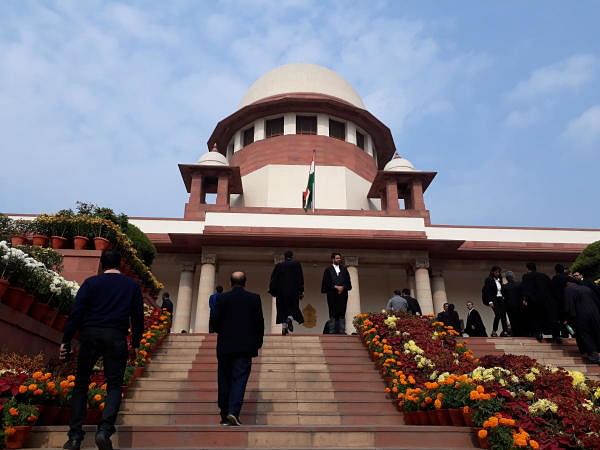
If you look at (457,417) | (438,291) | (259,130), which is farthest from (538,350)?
(259,130)

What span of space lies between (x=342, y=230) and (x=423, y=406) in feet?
36.4

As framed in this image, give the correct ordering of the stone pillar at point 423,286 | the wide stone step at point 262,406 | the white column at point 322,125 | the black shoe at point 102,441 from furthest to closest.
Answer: the white column at point 322,125 → the stone pillar at point 423,286 → the wide stone step at point 262,406 → the black shoe at point 102,441

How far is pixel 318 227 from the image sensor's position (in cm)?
1659

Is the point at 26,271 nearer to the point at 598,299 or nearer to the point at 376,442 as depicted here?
the point at 376,442

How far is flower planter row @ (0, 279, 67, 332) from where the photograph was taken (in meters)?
5.73

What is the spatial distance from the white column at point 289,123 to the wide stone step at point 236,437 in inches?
711

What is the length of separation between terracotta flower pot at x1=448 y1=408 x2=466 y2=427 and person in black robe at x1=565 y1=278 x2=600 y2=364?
389 centimetres

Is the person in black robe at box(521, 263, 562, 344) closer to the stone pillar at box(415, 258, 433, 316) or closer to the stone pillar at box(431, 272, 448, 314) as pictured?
the stone pillar at box(415, 258, 433, 316)

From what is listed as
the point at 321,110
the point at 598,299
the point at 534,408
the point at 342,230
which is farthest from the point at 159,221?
the point at 534,408

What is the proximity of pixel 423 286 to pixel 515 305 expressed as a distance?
6.25 meters

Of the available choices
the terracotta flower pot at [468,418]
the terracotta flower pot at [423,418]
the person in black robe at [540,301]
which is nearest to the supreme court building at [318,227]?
the person in black robe at [540,301]

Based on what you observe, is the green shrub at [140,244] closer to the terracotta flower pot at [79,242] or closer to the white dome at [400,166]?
the terracotta flower pot at [79,242]

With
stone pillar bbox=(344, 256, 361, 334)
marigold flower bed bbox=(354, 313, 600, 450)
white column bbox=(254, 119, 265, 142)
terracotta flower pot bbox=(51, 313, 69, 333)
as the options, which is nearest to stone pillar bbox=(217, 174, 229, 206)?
white column bbox=(254, 119, 265, 142)

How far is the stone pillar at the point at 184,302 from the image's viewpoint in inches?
582
